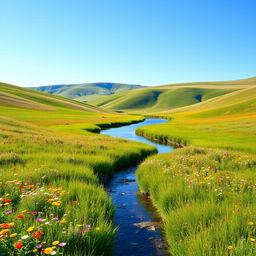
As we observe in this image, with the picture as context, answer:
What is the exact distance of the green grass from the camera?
5.68 meters

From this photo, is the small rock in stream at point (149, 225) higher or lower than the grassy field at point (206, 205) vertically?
lower

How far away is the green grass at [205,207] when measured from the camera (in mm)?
5684

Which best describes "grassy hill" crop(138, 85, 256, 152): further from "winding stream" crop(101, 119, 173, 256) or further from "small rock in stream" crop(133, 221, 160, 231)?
"small rock in stream" crop(133, 221, 160, 231)

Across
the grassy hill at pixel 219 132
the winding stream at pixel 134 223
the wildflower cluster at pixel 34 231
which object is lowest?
the winding stream at pixel 134 223

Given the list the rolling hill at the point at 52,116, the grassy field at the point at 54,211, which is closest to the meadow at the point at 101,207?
the grassy field at the point at 54,211

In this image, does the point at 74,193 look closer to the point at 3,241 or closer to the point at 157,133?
the point at 3,241

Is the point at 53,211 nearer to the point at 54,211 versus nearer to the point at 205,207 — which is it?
the point at 54,211

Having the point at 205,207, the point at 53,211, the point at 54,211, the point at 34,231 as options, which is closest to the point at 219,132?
the point at 205,207

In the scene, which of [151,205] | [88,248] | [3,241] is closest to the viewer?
[3,241]

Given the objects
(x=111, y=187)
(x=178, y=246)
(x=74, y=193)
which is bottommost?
(x=111, y=187)

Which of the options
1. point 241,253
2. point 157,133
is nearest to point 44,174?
point 241,253

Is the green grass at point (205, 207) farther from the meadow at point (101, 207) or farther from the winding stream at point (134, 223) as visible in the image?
the winding stream at point (134, 223)

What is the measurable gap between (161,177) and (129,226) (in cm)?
382

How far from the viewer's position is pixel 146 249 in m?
8.08
